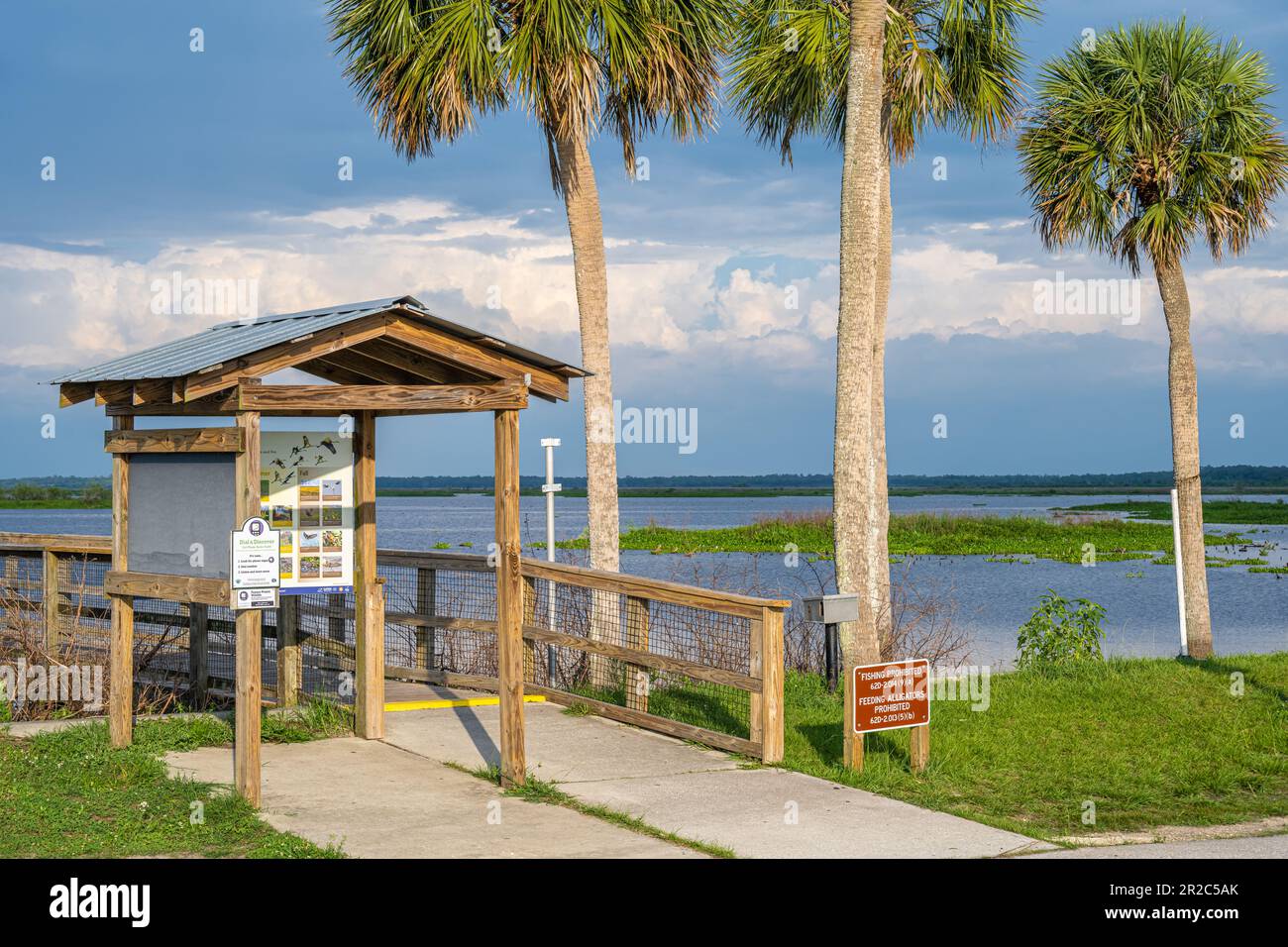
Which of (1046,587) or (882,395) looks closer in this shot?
(882,395)

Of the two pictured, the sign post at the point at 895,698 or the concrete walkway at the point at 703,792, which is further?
the sign post at the point at 895,698

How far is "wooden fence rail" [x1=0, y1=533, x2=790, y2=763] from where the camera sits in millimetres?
10078

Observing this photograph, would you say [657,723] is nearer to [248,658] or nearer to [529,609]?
[529,609]

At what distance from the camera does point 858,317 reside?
37.7 feet

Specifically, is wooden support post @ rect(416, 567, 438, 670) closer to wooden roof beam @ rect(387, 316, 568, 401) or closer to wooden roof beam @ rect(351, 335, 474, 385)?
wooden roof beam @ rect(351, 335, 474, 385)

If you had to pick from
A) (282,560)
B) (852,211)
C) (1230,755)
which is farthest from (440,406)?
(1230,755)

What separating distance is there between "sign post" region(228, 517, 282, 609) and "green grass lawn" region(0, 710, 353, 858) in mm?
1256

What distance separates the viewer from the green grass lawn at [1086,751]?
877cm

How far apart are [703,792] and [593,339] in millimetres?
6262

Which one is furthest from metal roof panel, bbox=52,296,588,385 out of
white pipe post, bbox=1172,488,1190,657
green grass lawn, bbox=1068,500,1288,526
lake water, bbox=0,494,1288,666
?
green grass lawn, bbox=1068,500,1288,526

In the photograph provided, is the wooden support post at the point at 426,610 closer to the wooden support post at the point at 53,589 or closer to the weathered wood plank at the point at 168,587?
the wooden support post at the point at 53,589

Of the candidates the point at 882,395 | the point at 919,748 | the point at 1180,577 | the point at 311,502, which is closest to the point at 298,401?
the point at 311,502

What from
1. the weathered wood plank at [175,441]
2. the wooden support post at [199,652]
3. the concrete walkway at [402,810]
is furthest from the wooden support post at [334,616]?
the weathered wood plank at [175,441]
